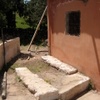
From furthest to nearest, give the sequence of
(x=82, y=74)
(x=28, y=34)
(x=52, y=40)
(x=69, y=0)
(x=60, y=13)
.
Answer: (x=28, y=34), (x=52, y=40), (x=60, y=13), (x=69, y=0), (x=82, y=74)

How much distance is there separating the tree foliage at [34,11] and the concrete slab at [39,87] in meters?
9.97

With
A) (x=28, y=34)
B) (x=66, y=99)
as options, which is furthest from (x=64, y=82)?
(x=28, y=34)

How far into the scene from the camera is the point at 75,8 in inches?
309

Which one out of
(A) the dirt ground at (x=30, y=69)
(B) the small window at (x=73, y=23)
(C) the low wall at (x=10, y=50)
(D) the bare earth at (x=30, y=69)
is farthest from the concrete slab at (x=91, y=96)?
(C) the low wall at (x=10, y=50)

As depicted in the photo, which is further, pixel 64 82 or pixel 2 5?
pixel 2 5

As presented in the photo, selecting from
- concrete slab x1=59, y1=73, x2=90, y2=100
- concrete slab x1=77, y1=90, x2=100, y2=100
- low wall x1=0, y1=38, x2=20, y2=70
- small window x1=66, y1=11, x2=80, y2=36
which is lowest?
concrete slab x1=77, y1=90, x2=100, y2=100

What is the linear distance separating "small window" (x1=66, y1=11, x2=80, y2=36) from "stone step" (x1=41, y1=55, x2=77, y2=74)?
1141 mm

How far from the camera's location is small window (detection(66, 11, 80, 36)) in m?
8.06

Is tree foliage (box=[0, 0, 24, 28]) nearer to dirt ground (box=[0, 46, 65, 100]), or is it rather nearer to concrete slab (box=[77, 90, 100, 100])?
dirt ground (box=[0, 46, 65, 100])

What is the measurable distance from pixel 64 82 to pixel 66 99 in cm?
78

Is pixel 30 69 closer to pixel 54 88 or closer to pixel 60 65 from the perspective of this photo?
pixel 60 65

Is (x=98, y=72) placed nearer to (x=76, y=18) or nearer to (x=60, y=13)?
(x=76, y=18)

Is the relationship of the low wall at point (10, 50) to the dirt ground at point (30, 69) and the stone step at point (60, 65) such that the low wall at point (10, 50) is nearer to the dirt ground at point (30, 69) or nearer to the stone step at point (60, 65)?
the dirt ground at point (30, 69)

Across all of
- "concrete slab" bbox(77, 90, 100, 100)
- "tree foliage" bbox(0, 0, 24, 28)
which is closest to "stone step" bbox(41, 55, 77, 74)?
"concrete slab" bbox(77, 90, 100, 100)
